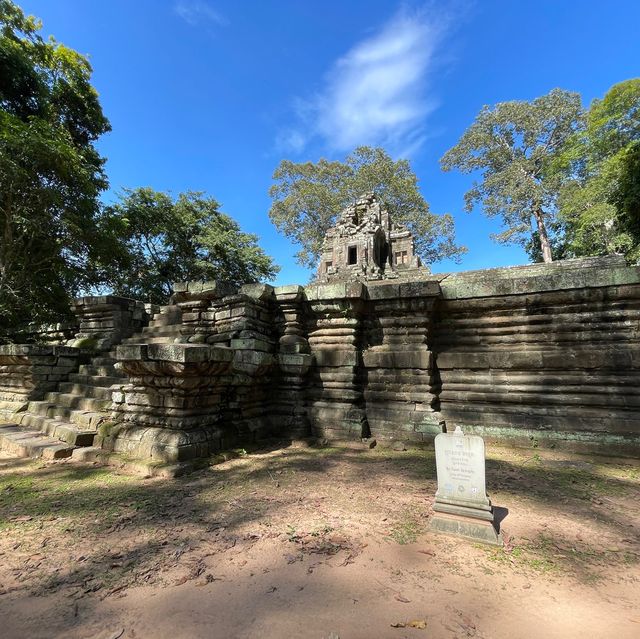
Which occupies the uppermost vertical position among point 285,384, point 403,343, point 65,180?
point 65,180

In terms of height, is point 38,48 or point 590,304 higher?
point 38,48

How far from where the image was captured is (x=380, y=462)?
423 cm

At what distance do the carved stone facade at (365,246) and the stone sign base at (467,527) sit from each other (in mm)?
19644

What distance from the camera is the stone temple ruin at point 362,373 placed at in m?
4.31

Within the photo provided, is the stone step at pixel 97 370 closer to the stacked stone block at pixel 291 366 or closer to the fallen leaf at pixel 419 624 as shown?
the stacked stone block at pixel 291 366

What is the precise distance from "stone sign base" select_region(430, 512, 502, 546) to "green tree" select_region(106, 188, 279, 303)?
20.5 metres

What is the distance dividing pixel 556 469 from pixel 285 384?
11.7ft

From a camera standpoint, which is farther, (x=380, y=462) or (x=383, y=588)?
(x=380, y=462)

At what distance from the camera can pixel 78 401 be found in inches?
230

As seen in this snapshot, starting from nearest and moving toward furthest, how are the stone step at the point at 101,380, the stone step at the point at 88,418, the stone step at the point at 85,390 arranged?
the stone step at the point at 88,418
the stone step at the point at 85,390
the stone step at the point at 101,380

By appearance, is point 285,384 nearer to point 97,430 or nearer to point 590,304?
point 97,430

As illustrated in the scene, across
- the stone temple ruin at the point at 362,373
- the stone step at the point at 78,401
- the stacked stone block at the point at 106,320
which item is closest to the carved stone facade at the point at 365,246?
the stacked stone block at the point at 106,320

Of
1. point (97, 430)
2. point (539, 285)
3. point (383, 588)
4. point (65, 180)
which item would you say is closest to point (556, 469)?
point (539, 285)

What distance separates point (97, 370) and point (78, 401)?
0.89 m
